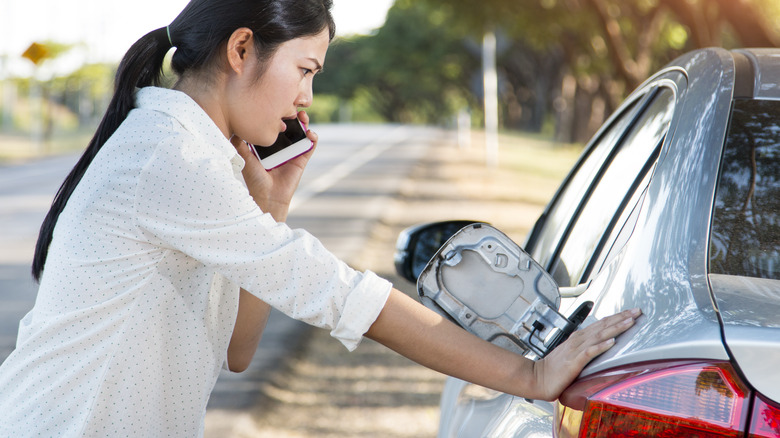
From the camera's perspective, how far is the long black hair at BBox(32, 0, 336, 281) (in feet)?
5.59

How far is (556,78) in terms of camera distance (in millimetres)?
41531

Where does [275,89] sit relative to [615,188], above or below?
above

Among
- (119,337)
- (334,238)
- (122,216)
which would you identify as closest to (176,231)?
(122,216)

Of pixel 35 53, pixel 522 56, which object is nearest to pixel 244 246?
pixel 35 53

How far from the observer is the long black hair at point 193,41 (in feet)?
5.59

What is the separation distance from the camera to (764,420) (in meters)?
1.12

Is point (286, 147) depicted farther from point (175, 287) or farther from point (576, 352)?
point (576, 352)

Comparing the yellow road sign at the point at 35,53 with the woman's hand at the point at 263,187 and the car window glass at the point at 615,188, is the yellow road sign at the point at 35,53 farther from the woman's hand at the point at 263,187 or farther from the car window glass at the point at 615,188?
the car window glass at the point at 615,188

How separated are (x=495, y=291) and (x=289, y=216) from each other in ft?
38.7

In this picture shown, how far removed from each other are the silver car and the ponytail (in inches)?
27.1

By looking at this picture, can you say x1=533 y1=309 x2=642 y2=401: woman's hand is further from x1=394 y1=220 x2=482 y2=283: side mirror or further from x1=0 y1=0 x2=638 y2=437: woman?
x1=394 y1=220 x2=482 y2=283: side mirror

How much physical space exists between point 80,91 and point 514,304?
65365 mm

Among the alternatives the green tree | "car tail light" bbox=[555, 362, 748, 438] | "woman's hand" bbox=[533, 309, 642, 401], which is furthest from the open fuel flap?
the green tree

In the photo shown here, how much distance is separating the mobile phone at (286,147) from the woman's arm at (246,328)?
360mm
